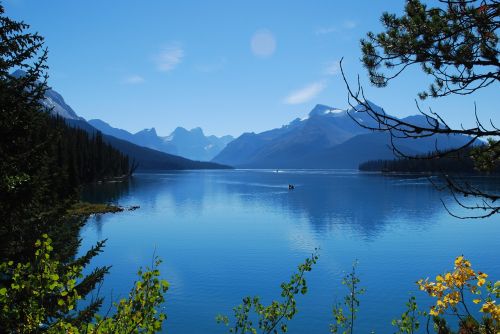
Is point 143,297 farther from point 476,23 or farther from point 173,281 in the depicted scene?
point 173,281

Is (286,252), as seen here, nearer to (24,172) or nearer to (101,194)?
(24,172)

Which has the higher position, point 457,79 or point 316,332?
point 457,79

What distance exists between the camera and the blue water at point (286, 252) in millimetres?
28828

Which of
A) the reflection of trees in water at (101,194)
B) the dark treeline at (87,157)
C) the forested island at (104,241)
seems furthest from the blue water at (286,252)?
the dark treeline at (87,157)

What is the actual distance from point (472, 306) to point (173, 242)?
33957 millimetres

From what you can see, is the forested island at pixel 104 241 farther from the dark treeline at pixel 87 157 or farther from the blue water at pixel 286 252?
the dark treeline at pixel 87 157

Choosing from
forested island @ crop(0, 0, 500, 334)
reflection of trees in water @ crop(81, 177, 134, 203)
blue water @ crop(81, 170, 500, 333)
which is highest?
forested island @ crop(0, 0, 500, 334)

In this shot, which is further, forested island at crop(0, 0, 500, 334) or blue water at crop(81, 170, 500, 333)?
blue water at crop(81, 170, 500, 333)

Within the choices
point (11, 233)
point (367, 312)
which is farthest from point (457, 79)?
point (367, 312)

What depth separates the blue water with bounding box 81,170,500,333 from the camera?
1135 inches

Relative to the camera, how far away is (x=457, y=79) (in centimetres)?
777

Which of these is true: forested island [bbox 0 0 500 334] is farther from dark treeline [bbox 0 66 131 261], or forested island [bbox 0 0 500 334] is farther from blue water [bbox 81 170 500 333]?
blue water [bbox 81 170 500 333]

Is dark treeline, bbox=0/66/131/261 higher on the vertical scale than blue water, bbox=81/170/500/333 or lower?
higher

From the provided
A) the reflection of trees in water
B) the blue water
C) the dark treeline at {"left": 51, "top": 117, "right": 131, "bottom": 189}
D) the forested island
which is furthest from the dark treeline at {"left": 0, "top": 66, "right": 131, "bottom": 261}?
the reflection of trees in water
